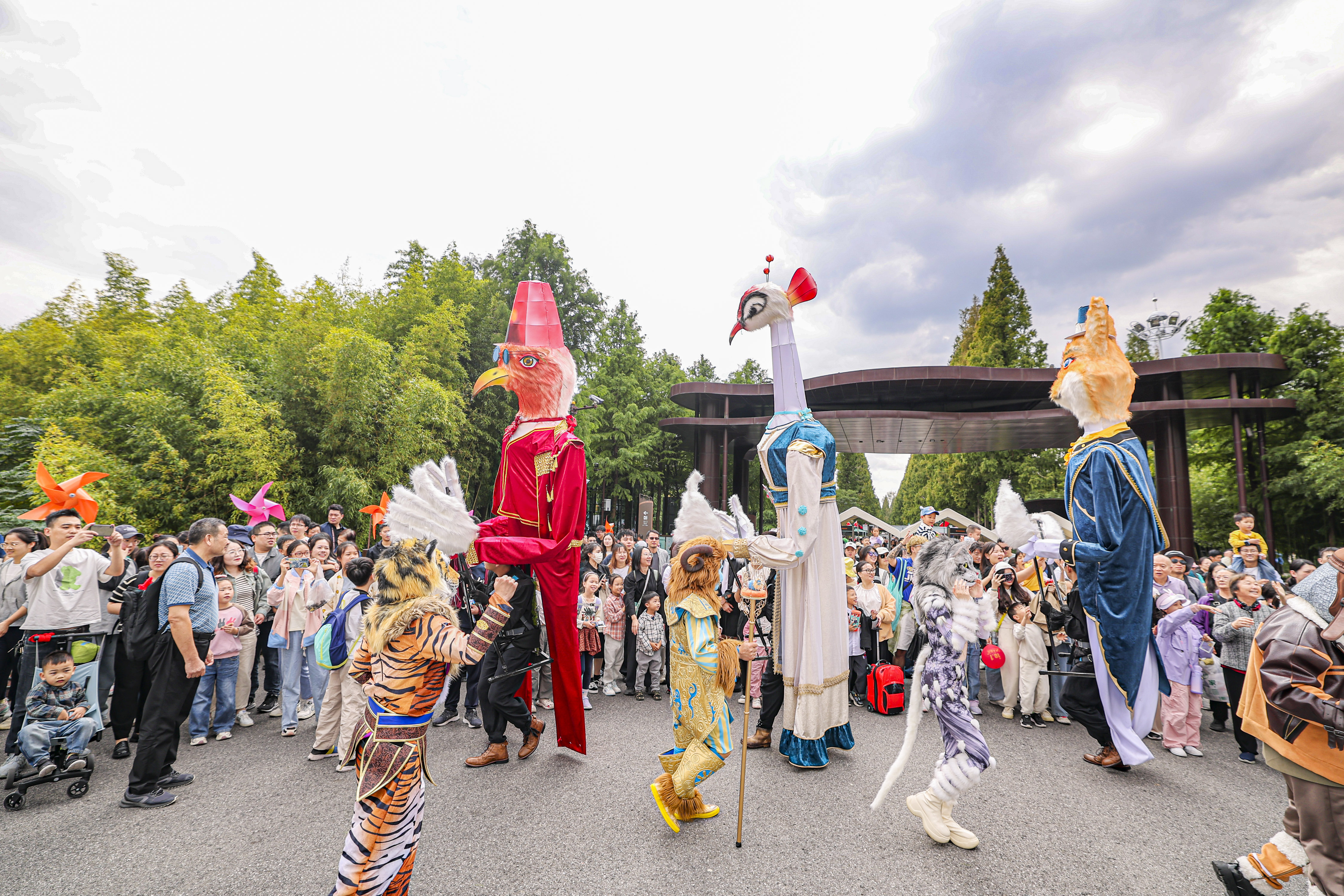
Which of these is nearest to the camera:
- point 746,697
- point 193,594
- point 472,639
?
point 472,639

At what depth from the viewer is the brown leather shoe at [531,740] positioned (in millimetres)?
4352

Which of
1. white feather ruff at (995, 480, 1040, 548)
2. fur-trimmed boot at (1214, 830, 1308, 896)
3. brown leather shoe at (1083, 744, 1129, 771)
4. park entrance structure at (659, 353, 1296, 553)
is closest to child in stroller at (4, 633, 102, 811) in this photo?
white feather ruff at (995, 480, 1040, 548)

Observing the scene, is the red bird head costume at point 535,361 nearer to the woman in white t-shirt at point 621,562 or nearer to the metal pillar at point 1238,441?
the woman in white t-shirt at point 621,562

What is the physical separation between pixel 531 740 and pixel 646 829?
1.54 meters

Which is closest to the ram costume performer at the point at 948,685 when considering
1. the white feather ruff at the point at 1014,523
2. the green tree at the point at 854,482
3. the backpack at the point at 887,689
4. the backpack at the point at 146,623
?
the white feather ruff at the point at 1014,523

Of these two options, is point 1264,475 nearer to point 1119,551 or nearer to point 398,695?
point 1119,551

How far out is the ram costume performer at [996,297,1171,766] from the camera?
3.62 m

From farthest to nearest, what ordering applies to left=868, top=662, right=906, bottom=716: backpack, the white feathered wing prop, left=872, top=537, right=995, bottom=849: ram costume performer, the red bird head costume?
left=868, top=662, right=906, bottom=716: backpack → the red bird head costume → left=872, top=537, right=995, bottom=849: ram costume performer → the white feathered wing prop

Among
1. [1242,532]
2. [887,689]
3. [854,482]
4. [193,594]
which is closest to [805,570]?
[887,689]

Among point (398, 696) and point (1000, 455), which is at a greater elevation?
point (1000, 455)

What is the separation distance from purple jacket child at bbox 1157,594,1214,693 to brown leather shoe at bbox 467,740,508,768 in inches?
224

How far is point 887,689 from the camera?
5.27 metres

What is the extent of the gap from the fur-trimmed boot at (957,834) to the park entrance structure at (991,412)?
753 centimetres

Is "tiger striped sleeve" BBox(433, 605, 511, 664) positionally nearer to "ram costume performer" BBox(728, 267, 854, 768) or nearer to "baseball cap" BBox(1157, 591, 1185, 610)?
"ram costume performer" BBox(728, 267, 854, 768)
